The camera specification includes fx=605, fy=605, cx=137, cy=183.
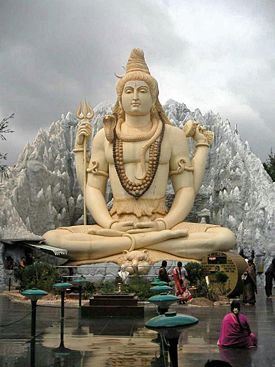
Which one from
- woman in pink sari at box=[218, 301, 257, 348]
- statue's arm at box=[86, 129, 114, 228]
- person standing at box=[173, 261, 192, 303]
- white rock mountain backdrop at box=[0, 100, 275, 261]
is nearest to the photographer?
woman in pink sari at box=[218, 301, 257, 348]

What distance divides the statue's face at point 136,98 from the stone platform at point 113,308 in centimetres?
1203

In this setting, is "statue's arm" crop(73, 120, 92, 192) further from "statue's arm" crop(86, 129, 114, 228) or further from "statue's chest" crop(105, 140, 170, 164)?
"statue's chest" crop(105, 140, 170, 164)

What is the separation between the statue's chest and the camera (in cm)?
2298

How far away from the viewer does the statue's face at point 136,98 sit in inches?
908

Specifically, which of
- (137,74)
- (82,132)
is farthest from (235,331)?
(82,132)

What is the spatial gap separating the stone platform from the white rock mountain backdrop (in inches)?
625

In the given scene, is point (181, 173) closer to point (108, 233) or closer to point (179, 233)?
point (179, 233)

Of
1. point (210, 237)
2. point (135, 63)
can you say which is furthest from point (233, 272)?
point (135, 63)

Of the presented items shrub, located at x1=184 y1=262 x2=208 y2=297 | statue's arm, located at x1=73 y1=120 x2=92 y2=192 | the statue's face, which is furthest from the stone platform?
statue's arm, located at x1=73 y1=120 x2=92 y2=192

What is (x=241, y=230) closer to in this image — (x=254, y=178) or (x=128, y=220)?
(x=254, y=178)

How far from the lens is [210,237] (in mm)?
21859

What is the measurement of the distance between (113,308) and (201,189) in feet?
74.1

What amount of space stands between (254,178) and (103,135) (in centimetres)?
1282

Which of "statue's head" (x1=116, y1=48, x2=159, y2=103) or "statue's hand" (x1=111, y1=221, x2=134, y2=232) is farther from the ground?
"statue's head" (x1=116, y1=48, x2=159, y2=103)
